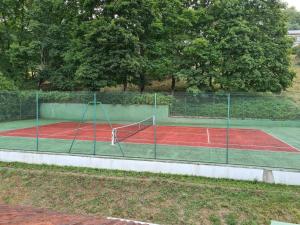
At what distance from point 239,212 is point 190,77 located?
19620 mm

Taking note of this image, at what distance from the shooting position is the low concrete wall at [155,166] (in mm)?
9430

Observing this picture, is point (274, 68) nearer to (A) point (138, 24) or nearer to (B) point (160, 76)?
(B) point (160, 76)

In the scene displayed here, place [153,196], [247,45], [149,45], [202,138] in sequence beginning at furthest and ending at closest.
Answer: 1. [149,45]
2. [247,45]
3. [202,138]
4. [153,196]

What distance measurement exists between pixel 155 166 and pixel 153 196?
1676 millimetres

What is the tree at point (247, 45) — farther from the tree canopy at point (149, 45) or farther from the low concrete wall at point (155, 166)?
the low concrete wall at point (155, 166)

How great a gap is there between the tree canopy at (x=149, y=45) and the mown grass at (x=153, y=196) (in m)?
15.2

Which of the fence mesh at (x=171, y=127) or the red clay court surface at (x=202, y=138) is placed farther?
the red clay court surface at (x=202, y=138)

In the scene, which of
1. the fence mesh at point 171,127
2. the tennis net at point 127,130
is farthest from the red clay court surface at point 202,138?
the tennis net at point 127,130

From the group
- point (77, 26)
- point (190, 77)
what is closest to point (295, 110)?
point (190, 77)

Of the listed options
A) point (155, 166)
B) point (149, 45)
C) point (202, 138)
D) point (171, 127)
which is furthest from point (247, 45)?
point (155, 166)

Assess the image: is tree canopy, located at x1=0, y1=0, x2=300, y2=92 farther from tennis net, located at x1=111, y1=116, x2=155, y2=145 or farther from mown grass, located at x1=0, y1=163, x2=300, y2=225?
mown grass, located at x1=0, y1=163, x2=300, y2=225

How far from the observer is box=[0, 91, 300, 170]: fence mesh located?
1234 cm

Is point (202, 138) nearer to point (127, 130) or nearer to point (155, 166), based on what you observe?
point (127, 130)

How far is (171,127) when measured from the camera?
21594mm
